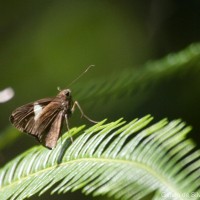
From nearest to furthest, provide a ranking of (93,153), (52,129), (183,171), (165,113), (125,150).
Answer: (183,171) → (125,150) → (93,153) → (52,129) → (165,113)

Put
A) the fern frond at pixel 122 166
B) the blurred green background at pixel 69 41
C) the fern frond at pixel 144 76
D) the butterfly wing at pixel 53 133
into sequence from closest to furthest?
the fern frond at pixel 122 166 → the butterfly wing at pixel 53 133 → the fern frond at pixel 144 76 → the blurred green background at pixel 69 41

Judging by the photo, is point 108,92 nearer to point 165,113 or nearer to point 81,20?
point 165,113

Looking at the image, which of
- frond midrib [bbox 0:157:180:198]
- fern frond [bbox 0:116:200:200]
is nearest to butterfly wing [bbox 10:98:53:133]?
fern frond [bbox 0:116:200:200]

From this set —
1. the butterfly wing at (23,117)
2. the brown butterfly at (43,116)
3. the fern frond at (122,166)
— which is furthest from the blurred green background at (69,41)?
the fern frond at (122,166)

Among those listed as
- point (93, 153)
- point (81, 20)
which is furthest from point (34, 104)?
point (81, 20)

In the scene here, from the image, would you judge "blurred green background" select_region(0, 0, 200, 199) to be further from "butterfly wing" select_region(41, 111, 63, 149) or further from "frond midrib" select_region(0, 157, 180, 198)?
"frond midrib" select_region(0, 157, 180, 198)

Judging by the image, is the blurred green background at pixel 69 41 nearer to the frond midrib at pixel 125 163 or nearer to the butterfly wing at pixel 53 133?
the butterfly wing at pixel 53 133
